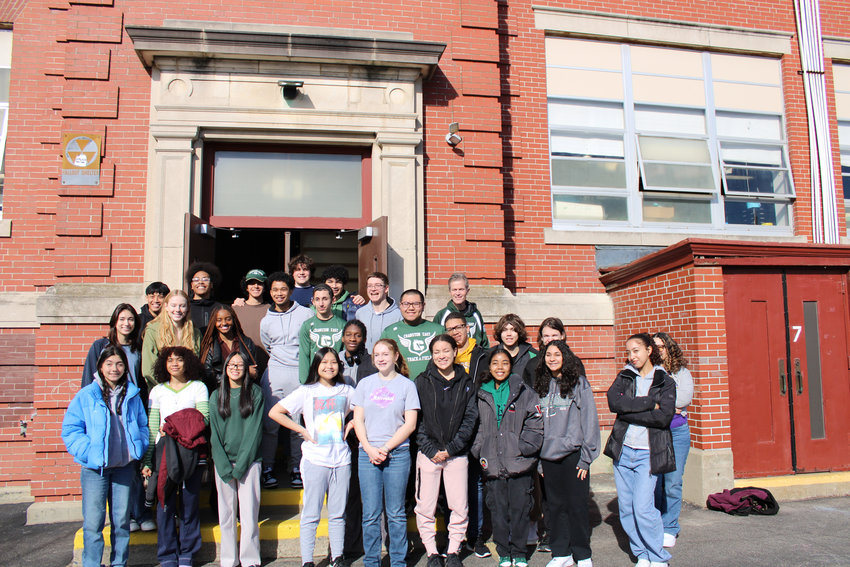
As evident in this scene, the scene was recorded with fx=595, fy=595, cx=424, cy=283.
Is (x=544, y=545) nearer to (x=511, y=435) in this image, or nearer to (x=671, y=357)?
(x=511, y=435)

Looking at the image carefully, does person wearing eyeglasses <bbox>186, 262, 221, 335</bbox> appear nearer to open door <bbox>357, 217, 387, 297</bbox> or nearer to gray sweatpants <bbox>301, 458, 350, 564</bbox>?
open door <bbox>357, 217, 387, 297</bbox>

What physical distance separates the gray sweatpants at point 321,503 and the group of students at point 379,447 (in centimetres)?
1

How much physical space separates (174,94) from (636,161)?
613 cm

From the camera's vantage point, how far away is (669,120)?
8.70 metres

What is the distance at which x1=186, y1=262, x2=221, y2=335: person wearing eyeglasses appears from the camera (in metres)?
5.52

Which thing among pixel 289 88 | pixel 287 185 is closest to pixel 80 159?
pixel 287 185

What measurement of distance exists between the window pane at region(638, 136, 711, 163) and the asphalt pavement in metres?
4.73

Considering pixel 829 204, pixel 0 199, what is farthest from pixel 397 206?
pixel 829 204

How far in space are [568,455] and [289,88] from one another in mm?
5082

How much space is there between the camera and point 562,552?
14.8 ft

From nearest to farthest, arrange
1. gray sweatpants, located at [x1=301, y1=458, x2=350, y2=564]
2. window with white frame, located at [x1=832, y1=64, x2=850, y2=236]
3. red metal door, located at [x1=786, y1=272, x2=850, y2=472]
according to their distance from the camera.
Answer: gray sweatpants, located at [x1=301, y1=458, x2=350, y2=564], red metal door, located at [x1=786, y1=272, x2=850, y2=472], window with white frame, located at [x1=832, y1=64, x2=850, y2=236]

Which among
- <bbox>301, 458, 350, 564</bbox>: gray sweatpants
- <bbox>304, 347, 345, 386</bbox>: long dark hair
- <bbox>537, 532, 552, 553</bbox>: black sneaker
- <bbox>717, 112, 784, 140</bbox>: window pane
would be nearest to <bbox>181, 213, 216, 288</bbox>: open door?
<bbox>304, 347, 345, 386</bbox>: long dark hair

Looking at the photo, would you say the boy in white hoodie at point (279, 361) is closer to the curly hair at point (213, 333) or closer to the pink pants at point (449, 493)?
the curly hair at point (213, 333)

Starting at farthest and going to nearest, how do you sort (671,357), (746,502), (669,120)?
(669,120) < (746,502) < (671,357)
